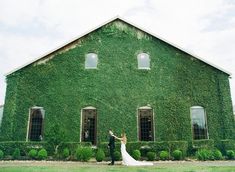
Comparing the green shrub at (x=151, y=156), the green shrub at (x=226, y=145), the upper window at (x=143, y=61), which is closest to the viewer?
the green shrub at (x=151, y=156)

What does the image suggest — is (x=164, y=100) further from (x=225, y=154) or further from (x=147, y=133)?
(x=225, y=154)

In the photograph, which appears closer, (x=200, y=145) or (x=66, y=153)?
(x=66, y=153)

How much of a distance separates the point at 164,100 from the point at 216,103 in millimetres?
3949

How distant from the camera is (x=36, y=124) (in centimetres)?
1948

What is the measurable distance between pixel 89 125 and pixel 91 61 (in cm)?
508

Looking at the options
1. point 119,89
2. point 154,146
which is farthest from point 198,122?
point 119,89

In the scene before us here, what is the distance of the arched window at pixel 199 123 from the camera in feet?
63.7

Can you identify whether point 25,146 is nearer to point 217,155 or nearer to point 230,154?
point 217,155

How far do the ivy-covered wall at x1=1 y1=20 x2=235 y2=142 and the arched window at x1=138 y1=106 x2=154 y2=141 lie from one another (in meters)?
0.38

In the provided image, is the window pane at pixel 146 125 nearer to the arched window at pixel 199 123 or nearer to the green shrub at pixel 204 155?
the arched window at pixel 199 123

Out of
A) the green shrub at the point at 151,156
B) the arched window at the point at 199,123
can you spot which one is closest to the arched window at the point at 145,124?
the green shrub at the point at 151,156

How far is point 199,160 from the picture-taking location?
56.1 feet

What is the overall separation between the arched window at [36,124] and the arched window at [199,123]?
1130 cm

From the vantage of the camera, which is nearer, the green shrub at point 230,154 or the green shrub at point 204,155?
the green shrub at point 204,155
